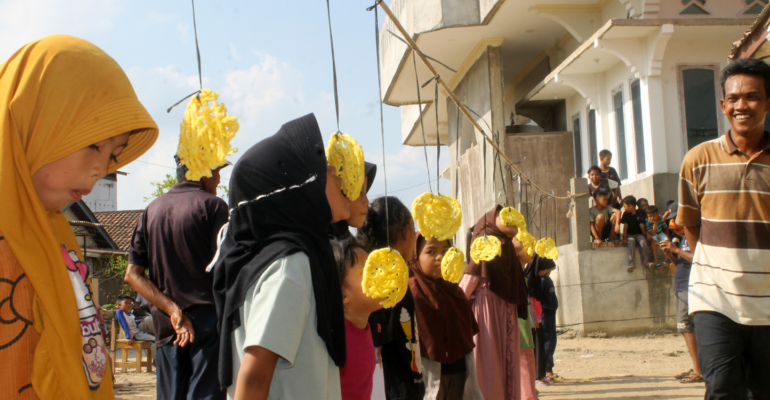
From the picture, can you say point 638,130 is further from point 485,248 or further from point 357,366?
point 357,366

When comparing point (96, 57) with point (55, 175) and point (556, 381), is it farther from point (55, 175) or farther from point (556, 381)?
point (556, 381)

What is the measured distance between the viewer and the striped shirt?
3166 millimetres

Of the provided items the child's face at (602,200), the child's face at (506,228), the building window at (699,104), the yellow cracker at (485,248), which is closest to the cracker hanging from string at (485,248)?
the yellow cracker at (485,248)

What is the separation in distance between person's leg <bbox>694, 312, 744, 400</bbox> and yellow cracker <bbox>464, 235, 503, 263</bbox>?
5.82ft

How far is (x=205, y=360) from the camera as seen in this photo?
3.10 m

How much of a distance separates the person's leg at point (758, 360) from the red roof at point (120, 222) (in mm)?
29210

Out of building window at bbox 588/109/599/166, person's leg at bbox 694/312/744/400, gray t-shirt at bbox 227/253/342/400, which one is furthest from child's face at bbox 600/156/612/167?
gray t-shirt at bbox 227/253/342/400

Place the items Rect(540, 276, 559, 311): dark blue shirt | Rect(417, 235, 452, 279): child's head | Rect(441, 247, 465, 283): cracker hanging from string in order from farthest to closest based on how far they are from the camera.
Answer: Rect(540, 276, 559, 311): dark blue shirt
Rect(417, 235, 452, 279): child's head
Rect(441, 247, 465, 283): cracker hanging from string

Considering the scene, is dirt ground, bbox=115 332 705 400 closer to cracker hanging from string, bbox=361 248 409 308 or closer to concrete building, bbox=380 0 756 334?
concrete building, bbox=380 0 756 334

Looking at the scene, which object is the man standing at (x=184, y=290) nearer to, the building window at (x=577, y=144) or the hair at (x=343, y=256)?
the hair at (x=343, y=256)

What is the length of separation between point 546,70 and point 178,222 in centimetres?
1346

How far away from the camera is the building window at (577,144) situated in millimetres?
14271

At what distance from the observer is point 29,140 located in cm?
150

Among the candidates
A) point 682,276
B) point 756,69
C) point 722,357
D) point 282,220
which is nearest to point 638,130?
point 682,276
